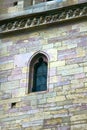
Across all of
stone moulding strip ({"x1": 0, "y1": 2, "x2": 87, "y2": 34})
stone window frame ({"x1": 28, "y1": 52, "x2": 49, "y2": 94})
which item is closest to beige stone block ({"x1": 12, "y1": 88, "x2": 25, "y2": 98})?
stone window frame ({"x1": 28, "y1": 52, "x2": 49, "y2": 94})

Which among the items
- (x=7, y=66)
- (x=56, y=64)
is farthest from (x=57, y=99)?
(x=7, y=66)

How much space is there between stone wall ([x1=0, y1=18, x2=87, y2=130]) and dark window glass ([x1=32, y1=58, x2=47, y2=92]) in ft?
0.68

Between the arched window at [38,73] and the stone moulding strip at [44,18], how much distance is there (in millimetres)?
986

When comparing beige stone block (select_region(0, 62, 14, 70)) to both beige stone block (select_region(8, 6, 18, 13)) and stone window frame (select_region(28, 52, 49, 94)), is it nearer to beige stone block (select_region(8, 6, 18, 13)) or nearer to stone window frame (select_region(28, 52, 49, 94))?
stone window frame (select_region(28, 52, 49, 94))

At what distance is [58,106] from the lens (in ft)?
36.0

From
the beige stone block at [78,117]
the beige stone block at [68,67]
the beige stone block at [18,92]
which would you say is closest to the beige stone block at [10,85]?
the beige stone block at [18,92]

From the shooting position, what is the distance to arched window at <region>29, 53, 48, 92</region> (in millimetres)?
11695

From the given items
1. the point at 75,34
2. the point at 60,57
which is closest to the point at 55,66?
the point at 60,57

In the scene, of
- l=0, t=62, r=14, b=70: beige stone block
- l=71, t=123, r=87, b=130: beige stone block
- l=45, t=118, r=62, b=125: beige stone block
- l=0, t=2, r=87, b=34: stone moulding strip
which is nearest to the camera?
l=71, t=123, r=87, b=130: beige stone block

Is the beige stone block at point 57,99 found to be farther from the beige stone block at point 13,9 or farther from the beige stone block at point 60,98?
the beige stone block at point 13,9

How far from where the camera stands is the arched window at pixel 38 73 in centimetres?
1170

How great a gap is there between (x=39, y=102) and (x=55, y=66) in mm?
1031

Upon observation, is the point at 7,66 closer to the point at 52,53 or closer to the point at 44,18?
the point at 52,53

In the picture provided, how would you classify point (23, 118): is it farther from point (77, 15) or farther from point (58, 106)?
point (77, 15)
